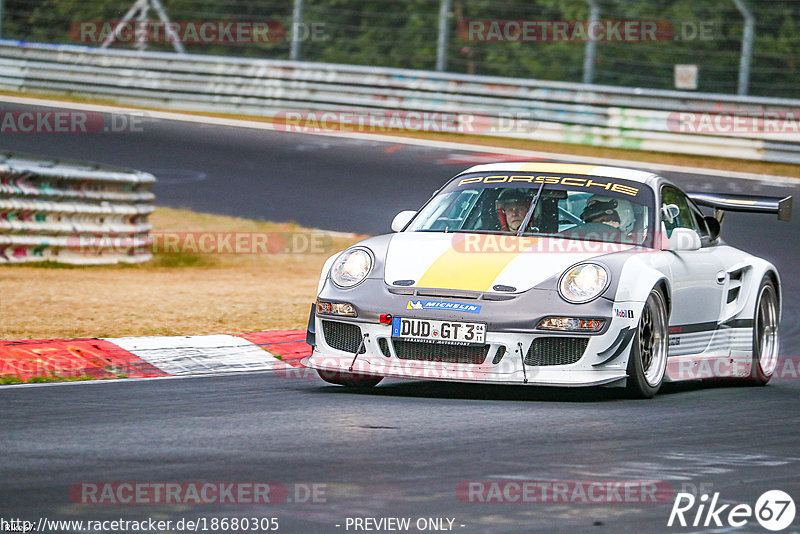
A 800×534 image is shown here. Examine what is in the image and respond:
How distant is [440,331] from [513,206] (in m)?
1.42

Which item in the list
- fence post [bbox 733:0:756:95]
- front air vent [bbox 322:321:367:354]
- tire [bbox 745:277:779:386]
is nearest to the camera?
front air vent [bbox 322:321:367:354]

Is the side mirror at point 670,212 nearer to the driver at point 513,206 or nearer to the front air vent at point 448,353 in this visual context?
the driver at point 513,206

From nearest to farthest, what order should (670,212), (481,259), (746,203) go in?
(481,259)
(670,212)
(746,203)

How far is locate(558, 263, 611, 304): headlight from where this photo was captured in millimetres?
7113

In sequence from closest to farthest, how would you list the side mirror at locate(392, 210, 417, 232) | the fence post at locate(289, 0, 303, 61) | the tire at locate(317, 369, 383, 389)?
the tire at locate(317, 369, 383, 389), the side mirror at locate(392, 210, 417, 232), the fence post at locate(289, 0, 303, 61)

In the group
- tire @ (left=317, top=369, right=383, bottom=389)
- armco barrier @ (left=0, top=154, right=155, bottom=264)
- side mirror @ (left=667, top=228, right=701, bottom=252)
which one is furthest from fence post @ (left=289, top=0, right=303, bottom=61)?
tire @ (left=317, top=369, right=383, bottom=389)

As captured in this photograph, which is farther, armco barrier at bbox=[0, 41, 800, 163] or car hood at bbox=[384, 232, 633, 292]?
armco barrier at bbox=[0, 41, 800, 163]

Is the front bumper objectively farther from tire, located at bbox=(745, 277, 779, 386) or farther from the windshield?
tire, located at bbox=(745, 277, 779, 386)

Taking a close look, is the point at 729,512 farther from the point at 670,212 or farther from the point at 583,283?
the point at 670,212

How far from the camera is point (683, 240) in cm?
795

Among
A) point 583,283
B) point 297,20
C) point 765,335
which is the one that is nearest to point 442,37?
point 297,20

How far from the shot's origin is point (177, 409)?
21.5 ft

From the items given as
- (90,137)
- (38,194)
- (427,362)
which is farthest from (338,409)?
(90,137)

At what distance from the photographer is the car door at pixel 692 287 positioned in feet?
25.9
